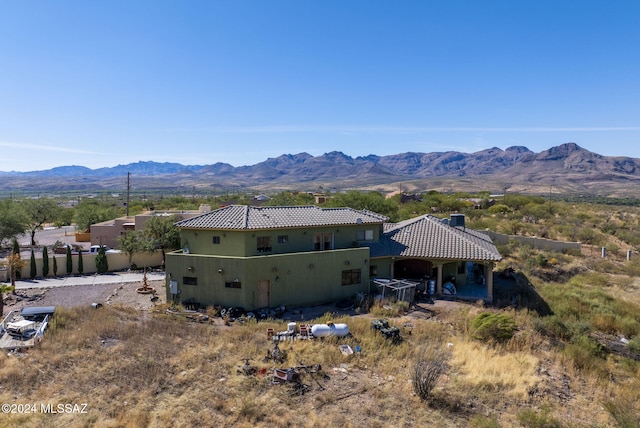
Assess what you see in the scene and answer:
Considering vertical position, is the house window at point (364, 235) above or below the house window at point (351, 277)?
above

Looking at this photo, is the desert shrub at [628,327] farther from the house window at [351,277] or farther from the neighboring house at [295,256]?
the house window at [351,277]

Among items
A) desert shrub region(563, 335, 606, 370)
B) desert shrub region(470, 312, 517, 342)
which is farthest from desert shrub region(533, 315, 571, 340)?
desert shrub region(470, 312, 517, 342)

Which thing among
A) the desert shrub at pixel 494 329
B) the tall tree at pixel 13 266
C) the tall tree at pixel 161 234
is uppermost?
the tall tree at pixel 161 234

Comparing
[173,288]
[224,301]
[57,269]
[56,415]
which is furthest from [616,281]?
[57,269]

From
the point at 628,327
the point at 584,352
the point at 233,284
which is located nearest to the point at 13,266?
the point at 233,284

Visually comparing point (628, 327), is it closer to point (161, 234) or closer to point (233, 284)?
point (233, 284)

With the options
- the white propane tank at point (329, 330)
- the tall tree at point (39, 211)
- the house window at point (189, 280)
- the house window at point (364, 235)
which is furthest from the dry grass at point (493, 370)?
the tall tree at point (39, 211)

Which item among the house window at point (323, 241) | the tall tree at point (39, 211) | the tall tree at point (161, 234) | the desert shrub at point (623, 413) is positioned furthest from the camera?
the tall tree at point (39, 211)

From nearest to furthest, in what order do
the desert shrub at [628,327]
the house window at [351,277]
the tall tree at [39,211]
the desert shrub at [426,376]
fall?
1. the desert shrub at [426,376]
2. the desert shrub at [628,327]
3. the house window at [351,277]
4. the tall tree at [39,211]
